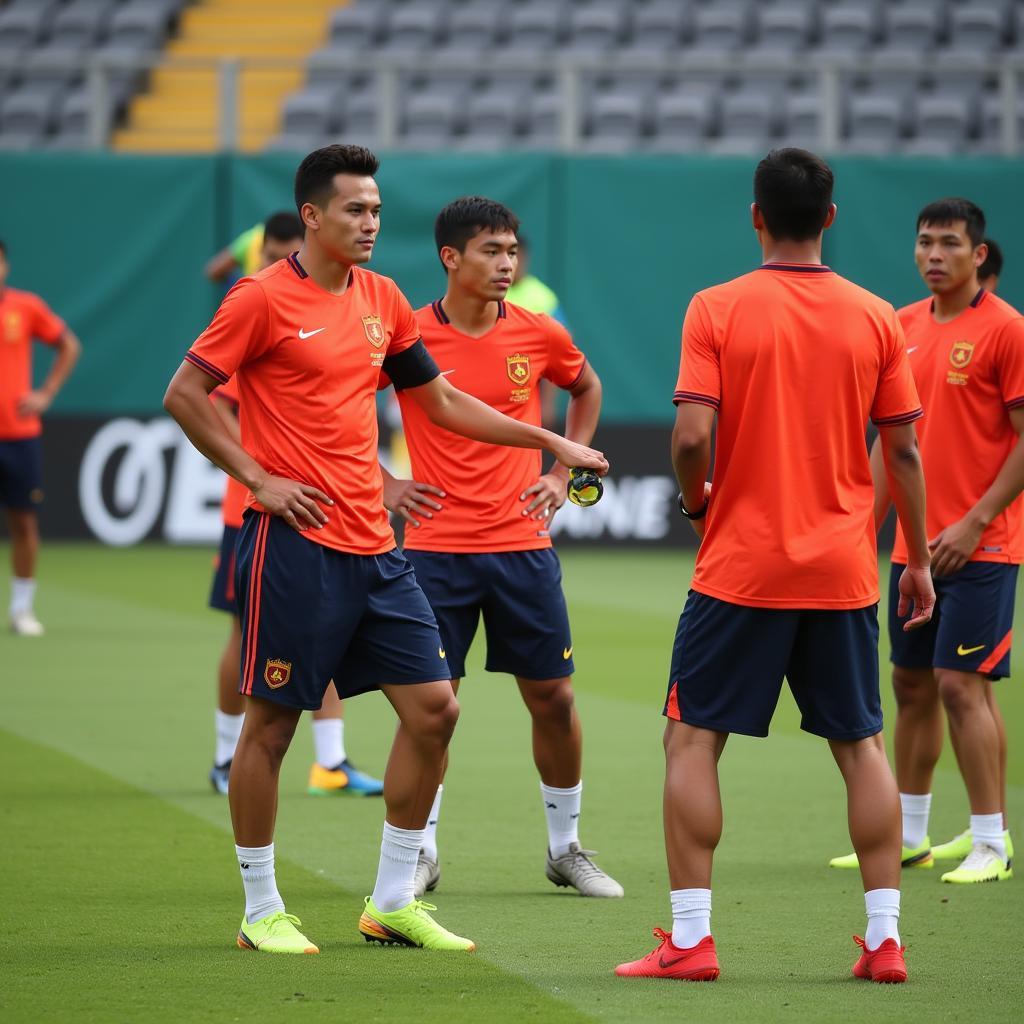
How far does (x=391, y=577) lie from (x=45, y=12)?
66.1ft

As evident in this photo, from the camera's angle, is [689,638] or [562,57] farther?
[562,57]

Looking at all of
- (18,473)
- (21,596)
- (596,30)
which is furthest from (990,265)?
(596,30)

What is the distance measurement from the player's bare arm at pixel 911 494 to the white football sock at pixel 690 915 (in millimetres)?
1056

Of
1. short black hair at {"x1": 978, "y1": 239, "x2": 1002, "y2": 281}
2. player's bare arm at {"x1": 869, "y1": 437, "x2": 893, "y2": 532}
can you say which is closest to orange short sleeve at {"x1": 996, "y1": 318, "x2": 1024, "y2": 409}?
player's bare arm at {"x1": 869, "y1": 437, "x2": 893, "y2": 532}

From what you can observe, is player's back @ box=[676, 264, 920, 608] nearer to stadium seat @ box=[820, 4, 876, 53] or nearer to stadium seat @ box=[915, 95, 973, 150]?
stadium seat @ box=[915, 95, 973, 150]

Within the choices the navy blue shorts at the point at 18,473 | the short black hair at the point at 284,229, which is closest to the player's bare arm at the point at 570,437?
the short black hair at the point at 284,229

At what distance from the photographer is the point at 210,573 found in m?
16.4

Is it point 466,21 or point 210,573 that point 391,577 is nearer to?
point 210,573

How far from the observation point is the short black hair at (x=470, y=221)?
6434 millimetres

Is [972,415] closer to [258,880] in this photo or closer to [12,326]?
[258,880]

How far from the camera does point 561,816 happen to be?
6418mm

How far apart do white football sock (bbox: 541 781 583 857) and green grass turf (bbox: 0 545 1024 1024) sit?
0.17 m

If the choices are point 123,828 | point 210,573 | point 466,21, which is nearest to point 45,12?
point 466,21

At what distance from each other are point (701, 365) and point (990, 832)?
2.50m
